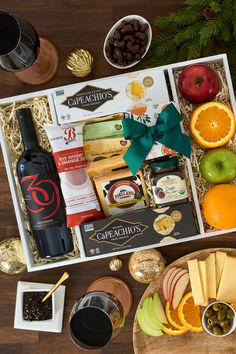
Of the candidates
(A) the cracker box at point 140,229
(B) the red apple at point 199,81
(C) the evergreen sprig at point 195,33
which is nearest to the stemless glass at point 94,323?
(A) the cracker box at point 140,229

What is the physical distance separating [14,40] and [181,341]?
57.7 inches

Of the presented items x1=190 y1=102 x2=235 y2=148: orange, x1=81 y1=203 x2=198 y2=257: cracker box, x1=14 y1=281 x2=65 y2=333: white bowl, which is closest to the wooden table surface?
x1=14 y1=281 x2=65 y2=333: white bowl

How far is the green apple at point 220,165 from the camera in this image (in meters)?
1.34

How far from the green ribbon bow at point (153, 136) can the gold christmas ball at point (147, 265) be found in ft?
1.28

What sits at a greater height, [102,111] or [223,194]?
[102,111]

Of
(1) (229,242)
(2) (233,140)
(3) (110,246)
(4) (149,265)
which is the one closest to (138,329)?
(4) (149,265)

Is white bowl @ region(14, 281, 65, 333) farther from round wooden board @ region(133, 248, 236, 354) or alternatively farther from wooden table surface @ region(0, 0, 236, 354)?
round wooden board @ region(133, 248, 236, 354)

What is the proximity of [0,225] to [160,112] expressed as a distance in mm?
946

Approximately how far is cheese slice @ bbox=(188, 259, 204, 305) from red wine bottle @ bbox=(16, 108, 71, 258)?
24.1 inches

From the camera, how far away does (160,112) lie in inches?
53.1

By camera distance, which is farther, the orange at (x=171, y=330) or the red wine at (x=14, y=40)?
the orange at (x=171, y=330)

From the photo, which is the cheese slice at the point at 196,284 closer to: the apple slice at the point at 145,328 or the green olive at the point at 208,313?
the green olive at the point at 208,313

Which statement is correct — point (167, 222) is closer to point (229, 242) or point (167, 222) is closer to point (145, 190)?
point (145, 190)

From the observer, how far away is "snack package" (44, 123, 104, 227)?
1.35 m
